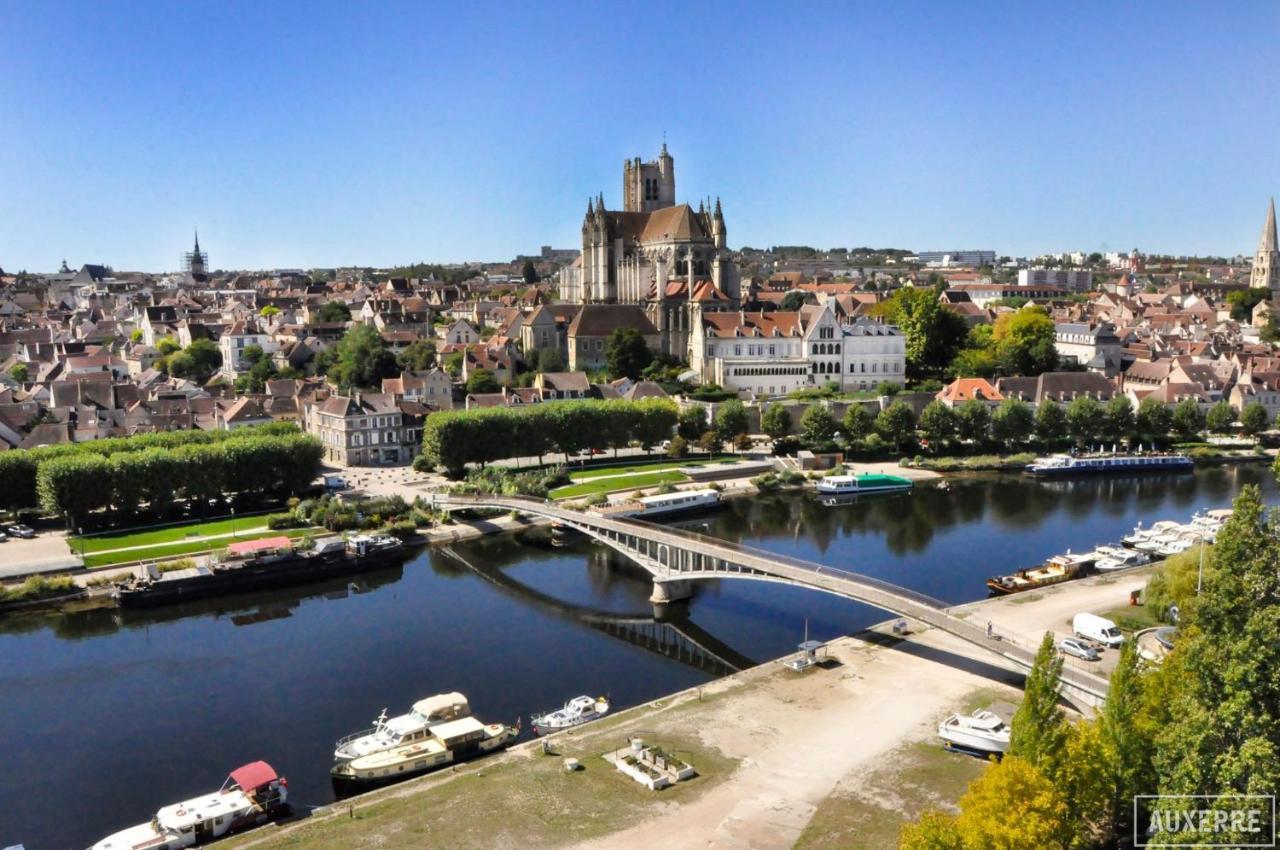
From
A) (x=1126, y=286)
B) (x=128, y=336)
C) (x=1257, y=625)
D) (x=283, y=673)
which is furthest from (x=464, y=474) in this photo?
(x=1126, y=286)

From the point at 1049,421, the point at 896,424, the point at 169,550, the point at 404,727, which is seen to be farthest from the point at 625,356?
the point at 404,727

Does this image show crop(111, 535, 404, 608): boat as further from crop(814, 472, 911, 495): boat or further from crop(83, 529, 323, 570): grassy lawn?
crop(814, 472, 911, 495): boat

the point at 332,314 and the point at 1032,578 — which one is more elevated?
the point at 332,314

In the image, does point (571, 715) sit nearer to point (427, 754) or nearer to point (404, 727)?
point (427, 754)

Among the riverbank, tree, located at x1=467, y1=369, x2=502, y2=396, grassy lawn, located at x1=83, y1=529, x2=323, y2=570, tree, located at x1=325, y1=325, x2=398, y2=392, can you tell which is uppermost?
tree, located at x1=325, y1=325, x2=398, y2=392

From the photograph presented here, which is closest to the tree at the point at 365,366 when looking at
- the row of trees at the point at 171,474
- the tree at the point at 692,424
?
the row of trees at the point at 171,474

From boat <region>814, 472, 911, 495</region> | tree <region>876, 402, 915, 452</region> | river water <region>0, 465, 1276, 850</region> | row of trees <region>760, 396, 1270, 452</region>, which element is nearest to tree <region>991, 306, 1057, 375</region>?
row of trees <region>760, 396, 1270, 452</region>
